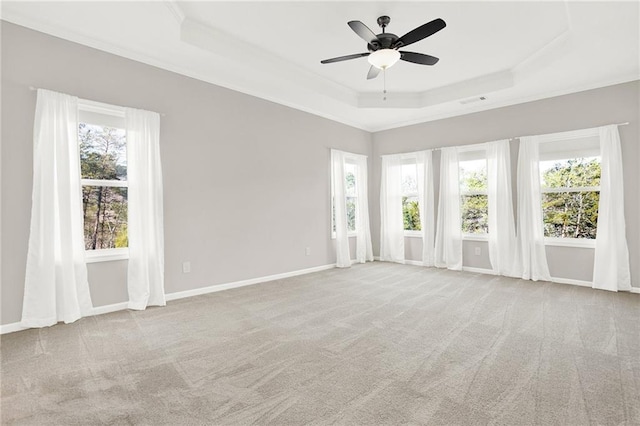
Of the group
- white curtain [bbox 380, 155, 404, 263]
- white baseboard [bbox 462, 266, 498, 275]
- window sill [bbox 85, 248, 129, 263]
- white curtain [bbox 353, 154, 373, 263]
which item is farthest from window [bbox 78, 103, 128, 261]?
white baseboard [bbox 462, 266, 498, 275]

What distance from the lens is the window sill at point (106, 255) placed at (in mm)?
3557

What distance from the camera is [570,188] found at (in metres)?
5.01

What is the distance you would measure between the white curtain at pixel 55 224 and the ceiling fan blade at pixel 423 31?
3372 mm

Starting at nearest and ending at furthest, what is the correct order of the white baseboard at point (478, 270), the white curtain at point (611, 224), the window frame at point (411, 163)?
1. the white curtain at point (611, 224)
2. the white baseboard at point (478, 270)
3. the window frame at point (411, 163)

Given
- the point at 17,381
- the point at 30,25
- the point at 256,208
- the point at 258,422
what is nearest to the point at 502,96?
the point at 256,208

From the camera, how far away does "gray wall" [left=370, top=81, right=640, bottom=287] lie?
14.7 feet

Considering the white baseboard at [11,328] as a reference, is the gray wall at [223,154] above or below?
above

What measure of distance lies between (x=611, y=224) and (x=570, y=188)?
76 cm

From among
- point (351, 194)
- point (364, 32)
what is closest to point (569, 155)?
point (351, 194)

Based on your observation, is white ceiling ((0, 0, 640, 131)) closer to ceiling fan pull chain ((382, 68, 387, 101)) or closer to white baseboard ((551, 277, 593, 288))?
ceiling fan pull chain ((382, 68, 387, 101))

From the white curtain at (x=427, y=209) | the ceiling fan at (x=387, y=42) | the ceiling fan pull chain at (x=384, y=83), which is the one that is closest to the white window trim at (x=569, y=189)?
the white curtain at (x=427, y=209)

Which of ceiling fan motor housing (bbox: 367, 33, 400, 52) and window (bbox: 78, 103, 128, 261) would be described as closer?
ceiling fan motor housing (bbox: 367, 33, 400, 52)

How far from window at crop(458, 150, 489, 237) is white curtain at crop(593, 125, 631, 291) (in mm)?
1584

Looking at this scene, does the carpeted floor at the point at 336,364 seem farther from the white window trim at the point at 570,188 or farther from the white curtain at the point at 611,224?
the white window trim at the point at 570,188
